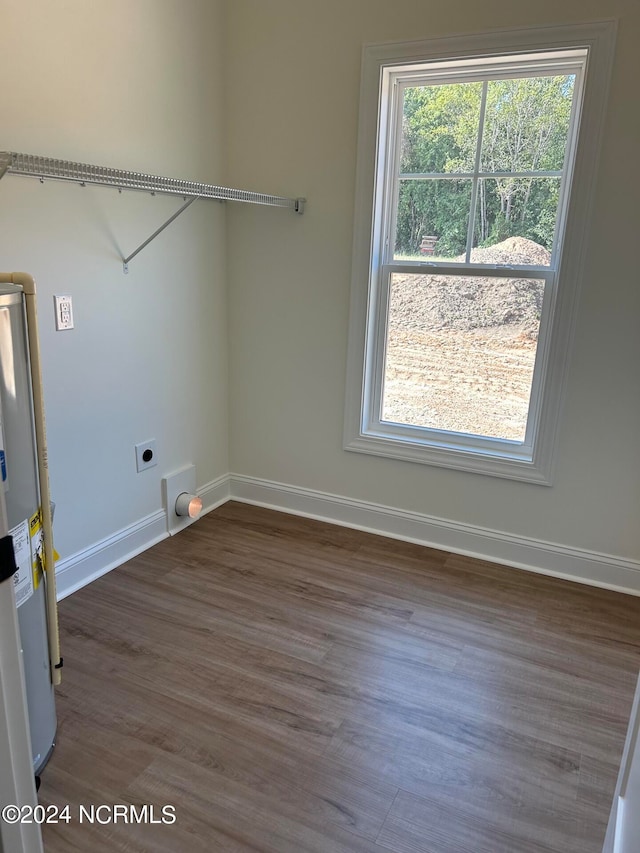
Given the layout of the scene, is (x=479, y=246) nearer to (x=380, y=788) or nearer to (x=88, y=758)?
(x=380, y=788)

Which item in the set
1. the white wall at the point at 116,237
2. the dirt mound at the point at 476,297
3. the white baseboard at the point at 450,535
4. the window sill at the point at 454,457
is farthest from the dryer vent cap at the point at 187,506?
the dirt mound at the point at 476,297

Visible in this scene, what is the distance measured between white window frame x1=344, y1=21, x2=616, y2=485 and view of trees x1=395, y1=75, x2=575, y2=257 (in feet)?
0.22

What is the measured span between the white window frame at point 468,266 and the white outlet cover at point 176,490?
0.82 metres

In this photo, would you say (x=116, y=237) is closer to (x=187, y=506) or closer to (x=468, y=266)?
(x=187, y=506)

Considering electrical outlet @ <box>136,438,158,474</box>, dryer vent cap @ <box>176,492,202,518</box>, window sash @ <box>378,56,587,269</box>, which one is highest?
window sash @ <box>378,56,587,269</box>

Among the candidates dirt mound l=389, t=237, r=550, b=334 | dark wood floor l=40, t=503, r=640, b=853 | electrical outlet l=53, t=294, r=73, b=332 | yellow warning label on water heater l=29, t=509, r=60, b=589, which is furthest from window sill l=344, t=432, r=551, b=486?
yellow warning label on water heater l=29, t=509, r=60, b=589

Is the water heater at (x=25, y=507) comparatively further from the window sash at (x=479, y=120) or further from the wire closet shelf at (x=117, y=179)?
the window sash at (x=479, y=120)

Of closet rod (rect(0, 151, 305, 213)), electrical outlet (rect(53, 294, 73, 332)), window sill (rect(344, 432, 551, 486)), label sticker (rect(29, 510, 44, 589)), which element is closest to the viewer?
label sticker (rect(29, 510, 44, 589))

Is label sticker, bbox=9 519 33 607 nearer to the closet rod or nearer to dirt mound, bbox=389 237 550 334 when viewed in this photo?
the closet rod

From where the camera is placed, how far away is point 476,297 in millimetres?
2752

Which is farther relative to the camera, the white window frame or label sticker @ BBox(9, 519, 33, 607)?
the white window frame

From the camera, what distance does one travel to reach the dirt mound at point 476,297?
8.63 feet

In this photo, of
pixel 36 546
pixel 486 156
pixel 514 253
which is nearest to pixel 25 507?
pixel 36 546

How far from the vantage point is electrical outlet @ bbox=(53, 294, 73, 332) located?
2229 millimetres
